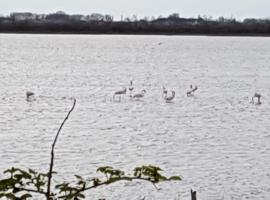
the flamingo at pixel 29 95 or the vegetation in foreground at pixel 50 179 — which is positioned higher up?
the vegetation in foreground at pixel 50 179

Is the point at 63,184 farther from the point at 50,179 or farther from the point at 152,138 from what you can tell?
the point at 152,138

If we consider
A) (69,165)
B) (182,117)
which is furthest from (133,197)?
(182,117)

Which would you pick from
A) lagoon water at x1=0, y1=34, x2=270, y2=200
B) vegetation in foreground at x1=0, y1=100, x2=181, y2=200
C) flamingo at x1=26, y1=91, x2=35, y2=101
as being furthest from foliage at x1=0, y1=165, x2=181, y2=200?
flamingo at x1=26, y1=91, x2=35, y2=101

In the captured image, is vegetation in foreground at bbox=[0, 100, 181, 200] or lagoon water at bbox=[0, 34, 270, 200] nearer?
vegetation in foreground at bbox=[0, 100, 181, 200]

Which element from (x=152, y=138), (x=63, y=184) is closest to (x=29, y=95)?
(x=152, y=138)

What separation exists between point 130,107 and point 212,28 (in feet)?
271

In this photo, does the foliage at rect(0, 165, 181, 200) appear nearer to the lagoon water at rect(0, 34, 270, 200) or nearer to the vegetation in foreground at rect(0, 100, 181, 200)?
the vegetation in foreground at rect(0, 100, 181, 200)

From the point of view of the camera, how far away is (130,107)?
21.1m

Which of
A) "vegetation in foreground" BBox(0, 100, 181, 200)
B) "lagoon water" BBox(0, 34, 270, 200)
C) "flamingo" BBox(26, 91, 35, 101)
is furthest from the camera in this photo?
"flamingo" BBox(26, 91, 35, 101)

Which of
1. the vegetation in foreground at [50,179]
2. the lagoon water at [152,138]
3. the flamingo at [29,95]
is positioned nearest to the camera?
the vegetation in foreground at [50,179]

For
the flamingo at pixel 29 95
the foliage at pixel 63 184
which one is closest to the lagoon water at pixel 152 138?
the flamingo at pixel 29 95

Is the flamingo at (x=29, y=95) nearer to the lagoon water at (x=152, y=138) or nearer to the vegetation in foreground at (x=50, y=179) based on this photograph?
the lagoon water at (x=152, y=138)

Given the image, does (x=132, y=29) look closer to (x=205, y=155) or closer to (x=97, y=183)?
(x=205, y=155)

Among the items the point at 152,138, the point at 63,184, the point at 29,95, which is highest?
the point at 63,184
